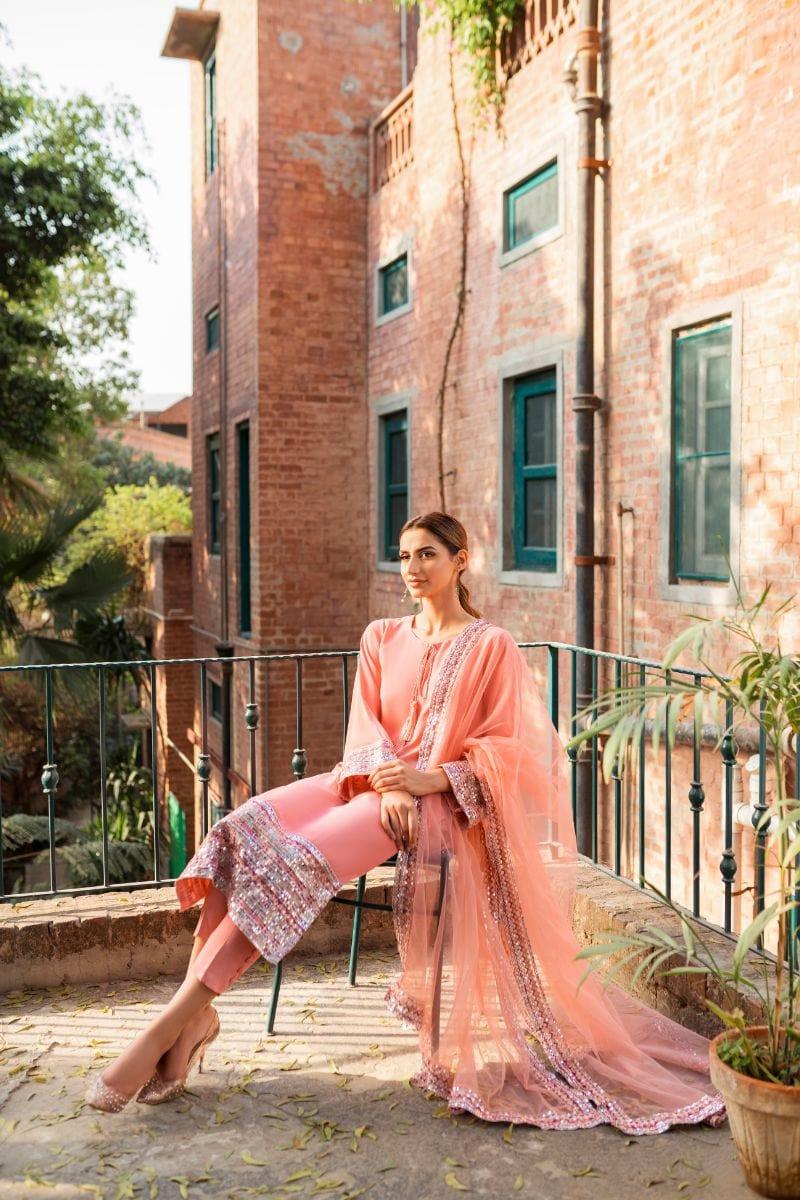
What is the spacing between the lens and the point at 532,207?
837 centimetres

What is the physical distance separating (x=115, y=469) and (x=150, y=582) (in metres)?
15.1

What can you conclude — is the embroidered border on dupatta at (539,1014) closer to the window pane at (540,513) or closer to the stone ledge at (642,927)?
the stone ledge at (642,927)

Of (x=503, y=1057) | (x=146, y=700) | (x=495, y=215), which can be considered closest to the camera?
(x=503, y=1057)

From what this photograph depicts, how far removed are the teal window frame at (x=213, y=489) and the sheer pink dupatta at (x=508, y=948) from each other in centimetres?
1124

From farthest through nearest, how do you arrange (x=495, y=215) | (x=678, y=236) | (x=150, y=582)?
(x=150, y=582)
(x=495, y=215)
(x=678, y=236)

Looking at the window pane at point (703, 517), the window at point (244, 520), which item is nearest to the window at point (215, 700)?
the window at point (244, 520)

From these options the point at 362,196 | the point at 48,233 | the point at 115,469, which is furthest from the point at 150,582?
the point at 115,469

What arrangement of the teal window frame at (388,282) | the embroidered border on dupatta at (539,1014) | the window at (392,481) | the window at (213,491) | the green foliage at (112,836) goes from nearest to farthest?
the embroidered border on dupatta at (539,1014)
the teal window frame at (388,282)
the green foliage at (112,836)
the window at (392,481)
the window at (213,491)

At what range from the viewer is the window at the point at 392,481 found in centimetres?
1118

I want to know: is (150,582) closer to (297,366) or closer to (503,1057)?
(297,366)

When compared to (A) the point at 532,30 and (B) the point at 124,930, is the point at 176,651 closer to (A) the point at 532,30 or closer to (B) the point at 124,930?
(A) the point at 532,30

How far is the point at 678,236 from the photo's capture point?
6441 millimetres

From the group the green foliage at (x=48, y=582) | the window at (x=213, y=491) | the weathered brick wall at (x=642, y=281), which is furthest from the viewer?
the window at (x=213, y=491)

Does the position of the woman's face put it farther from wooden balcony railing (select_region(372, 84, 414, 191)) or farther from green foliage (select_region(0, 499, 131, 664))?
wooden balcony railing (select_region(372, 84, 414, 191))
